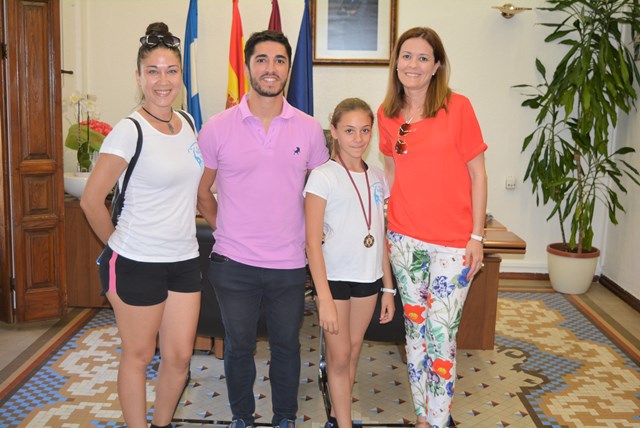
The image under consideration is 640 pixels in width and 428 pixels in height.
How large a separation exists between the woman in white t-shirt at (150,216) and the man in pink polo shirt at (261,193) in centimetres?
11

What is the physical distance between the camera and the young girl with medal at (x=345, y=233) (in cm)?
236

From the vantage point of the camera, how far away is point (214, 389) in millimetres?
3213

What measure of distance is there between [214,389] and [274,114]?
1479 millimetres

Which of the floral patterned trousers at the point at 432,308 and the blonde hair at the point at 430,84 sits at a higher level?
the blonde hair at the point at 430,84

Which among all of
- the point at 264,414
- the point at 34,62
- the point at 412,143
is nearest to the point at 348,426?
the point at 264,414

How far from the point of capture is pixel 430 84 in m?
2.44

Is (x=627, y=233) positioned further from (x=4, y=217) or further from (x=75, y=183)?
(x=4, y=217)

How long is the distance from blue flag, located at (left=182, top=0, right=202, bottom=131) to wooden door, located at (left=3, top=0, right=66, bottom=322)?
Result: 48.0 inches

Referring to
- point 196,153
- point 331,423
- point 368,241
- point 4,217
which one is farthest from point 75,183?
point 368,241

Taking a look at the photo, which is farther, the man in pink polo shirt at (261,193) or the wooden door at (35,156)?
the wooden door at (35,156)

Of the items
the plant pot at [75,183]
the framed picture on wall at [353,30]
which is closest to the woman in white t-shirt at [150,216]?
the plant pot at [75,183]

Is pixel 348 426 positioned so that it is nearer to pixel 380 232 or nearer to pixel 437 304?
pixel 437 304

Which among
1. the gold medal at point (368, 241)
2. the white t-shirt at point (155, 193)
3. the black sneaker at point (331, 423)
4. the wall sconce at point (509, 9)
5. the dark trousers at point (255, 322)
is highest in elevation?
the wall sconce at point (509, 9)

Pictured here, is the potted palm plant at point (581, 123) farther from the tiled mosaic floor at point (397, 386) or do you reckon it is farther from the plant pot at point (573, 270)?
the tiled mosaic floor at point (397, 386)
